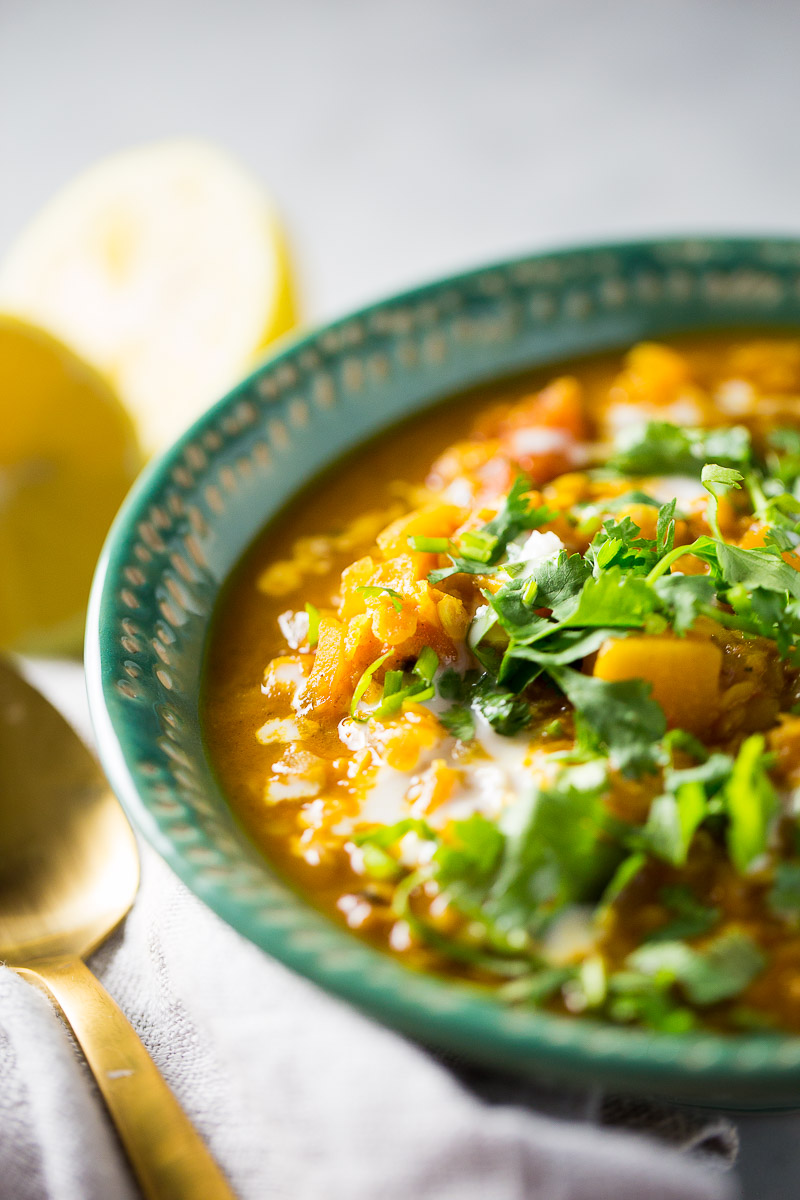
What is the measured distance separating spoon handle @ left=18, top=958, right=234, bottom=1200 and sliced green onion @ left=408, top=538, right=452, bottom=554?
1.24 metres

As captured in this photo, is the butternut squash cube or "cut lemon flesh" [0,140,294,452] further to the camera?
"cut lemon flesh" [0,140,294,452]

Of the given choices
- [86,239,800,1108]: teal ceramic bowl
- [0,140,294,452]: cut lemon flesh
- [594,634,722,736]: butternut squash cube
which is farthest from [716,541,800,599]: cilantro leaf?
[0,140,294,452]: cut lemon flesh

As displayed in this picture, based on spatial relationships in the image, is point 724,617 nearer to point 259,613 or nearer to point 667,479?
point 667,479

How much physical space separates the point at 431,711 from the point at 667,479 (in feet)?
3.66

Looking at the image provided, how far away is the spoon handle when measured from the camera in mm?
2281

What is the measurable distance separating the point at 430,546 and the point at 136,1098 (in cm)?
136

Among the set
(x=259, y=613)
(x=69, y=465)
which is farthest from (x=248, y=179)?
(x=259, y=613)

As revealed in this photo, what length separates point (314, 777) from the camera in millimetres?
2619

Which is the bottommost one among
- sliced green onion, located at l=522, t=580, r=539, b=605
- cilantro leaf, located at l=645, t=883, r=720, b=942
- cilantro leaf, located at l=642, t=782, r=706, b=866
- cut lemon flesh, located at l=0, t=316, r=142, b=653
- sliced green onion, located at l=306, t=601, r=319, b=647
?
cilantro leaf, located at l=645, t=883, r=720, b=942

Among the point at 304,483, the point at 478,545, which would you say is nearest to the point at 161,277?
the point at 304,483

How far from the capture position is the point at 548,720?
2.54 m

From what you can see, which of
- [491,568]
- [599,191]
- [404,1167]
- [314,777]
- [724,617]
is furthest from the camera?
[599,191]

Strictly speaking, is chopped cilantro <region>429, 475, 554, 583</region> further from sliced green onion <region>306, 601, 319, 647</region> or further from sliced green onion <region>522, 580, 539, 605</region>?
sliced green onion <region>306, 601, 319, 647</region>

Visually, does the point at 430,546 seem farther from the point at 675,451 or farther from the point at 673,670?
the point at 675,451
